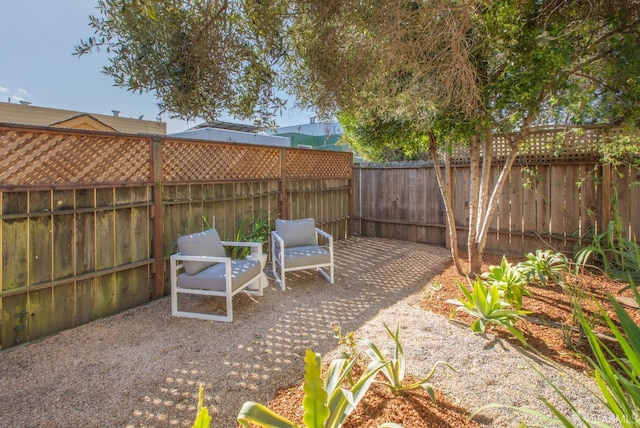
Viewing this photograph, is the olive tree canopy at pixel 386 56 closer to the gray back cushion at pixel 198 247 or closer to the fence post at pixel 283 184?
→ the gray back cushion at pixel 198 247

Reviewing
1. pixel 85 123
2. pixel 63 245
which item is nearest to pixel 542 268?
pixel 63 245

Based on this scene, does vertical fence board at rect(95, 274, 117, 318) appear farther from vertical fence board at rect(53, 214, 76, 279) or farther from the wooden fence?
vertical fence board at rect(53, 214, 76, 279)

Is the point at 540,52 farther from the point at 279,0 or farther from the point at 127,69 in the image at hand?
the point at 127,69

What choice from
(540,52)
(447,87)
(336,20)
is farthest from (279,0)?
(540,52)

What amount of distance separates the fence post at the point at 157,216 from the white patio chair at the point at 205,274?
0.49 meters

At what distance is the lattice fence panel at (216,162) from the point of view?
467 centimetres

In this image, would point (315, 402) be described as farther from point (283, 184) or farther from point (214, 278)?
point (283, 184)

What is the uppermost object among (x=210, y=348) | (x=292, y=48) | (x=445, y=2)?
(x=445, y=2)

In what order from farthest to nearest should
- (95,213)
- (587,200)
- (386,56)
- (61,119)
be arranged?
(61,119) → (587,200) → (95,213) → (386,56)

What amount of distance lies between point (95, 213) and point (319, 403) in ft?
11.3

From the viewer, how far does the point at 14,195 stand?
10.6 ft

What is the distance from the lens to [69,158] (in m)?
3.63

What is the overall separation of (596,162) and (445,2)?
4.17 meters

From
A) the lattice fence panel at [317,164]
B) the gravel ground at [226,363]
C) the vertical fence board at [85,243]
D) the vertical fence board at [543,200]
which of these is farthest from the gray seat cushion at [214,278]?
the vertical fence board at [543,200]
